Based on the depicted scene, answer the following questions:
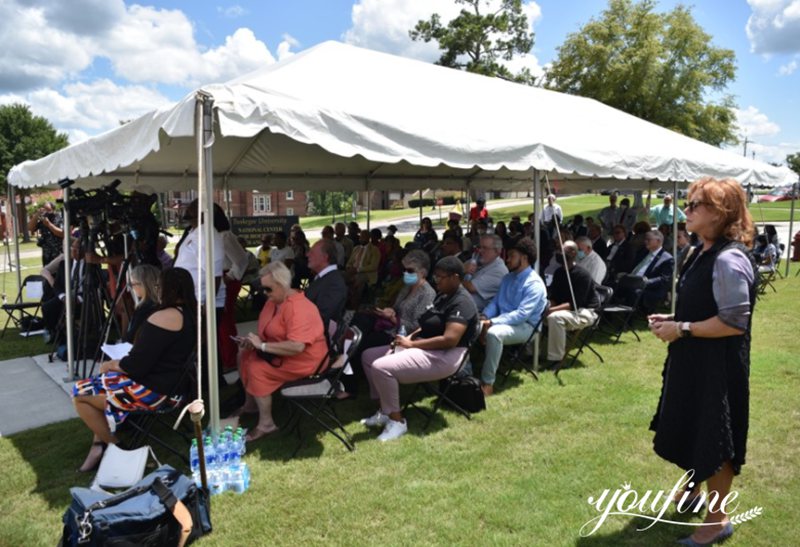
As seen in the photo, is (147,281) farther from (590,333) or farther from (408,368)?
(590,333)

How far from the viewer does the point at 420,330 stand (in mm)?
4441

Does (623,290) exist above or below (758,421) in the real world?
above

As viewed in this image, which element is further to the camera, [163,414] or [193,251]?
[193,251]

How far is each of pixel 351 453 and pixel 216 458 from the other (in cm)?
92

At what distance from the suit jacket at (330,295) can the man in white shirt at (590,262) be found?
3.32 m

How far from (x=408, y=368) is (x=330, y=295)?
3.37 feet

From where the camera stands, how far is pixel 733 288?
248 centimetres

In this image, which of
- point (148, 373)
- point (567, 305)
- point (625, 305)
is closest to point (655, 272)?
point (625, 305)

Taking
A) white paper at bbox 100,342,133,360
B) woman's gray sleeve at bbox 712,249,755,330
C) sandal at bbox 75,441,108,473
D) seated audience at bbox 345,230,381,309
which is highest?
Result: woman's gray sleeve at bbox 712,249,755,330

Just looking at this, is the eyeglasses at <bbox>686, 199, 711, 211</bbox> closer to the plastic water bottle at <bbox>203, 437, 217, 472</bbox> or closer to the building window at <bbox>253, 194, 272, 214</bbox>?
the plastic water bottle at <bbox>203, 437, 217, 472</bbox>

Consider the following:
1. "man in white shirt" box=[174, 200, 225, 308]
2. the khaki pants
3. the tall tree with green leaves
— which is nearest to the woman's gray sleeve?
the khaki pants

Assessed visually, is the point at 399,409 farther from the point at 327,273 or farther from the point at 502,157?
the point at 502,157

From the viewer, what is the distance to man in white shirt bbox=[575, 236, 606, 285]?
6.89 metres

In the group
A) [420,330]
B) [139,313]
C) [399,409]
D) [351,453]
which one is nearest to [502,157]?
[420,330]
